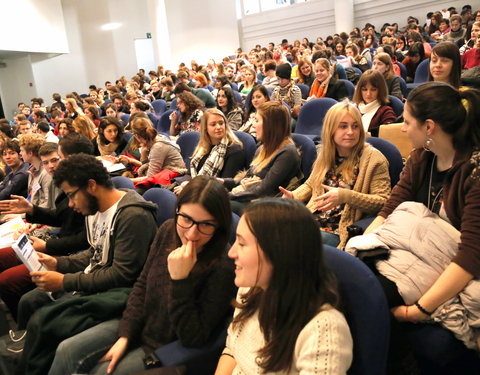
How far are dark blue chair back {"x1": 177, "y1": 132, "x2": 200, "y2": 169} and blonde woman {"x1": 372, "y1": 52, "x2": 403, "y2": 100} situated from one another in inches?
85.8

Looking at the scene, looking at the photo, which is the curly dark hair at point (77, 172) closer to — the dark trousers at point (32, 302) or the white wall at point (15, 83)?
the dark trousers at point (32, 302)

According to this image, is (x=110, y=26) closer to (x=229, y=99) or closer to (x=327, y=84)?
(x=229, y=99)

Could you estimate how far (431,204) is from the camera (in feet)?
5.88

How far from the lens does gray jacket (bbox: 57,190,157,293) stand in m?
1.98

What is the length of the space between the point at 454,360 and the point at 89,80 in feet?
60.0

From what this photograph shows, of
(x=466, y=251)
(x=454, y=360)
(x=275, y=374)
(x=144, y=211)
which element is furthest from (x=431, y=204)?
(x=144, y=211)

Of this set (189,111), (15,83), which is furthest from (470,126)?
(15,83)

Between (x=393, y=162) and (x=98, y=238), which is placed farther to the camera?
(x=393, y=162)

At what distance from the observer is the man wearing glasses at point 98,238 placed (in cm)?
199

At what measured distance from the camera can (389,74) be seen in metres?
4.67

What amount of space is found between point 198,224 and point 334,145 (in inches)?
44.0

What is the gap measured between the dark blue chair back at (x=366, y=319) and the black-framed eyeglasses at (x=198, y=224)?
56 cm

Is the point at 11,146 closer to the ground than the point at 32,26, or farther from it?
closer to the ground

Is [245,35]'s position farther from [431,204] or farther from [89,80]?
[431,204]
